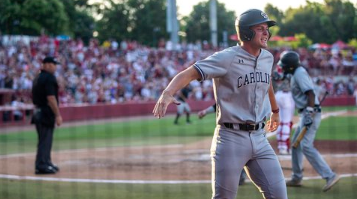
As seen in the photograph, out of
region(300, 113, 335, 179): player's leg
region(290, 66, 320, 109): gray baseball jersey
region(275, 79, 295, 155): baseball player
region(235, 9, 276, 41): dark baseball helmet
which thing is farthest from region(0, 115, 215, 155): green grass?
region(235, 9, 276, 41): dark baseball helmet

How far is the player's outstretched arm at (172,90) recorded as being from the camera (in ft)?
15.2

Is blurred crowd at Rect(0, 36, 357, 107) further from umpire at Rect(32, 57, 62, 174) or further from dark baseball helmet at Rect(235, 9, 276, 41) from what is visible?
dark baseball helmet at Rect(235, 9, 276, 41)

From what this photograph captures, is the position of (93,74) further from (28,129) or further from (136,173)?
(136,173)

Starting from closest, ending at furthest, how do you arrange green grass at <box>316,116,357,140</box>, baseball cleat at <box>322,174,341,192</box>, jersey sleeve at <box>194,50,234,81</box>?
jersey sleeve at <box>194,50,234,81</box> < baseball cleat at <box>322,174,341,192</box> < green grass at <box>316,116,357,140</box>

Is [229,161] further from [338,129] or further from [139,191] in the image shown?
[338,129]

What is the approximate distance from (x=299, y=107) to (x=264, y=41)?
12.2 feet

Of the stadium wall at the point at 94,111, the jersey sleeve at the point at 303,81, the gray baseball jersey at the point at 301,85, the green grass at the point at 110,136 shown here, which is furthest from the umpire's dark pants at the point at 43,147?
the stadium wall at the point at 94,111

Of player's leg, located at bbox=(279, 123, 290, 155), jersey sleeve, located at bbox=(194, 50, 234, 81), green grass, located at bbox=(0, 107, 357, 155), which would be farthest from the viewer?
green grass, located at bbox=(0, 107, 357, 155)

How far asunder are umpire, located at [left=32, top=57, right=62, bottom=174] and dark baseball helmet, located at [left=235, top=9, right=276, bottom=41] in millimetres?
5747

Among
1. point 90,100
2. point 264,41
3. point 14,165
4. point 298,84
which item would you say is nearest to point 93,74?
point 90,100

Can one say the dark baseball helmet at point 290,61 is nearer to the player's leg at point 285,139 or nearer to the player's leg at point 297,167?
the player's leg at point 297,167

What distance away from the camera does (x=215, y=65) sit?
4.99 metres

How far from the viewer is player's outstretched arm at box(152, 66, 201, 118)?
4621 millimetres

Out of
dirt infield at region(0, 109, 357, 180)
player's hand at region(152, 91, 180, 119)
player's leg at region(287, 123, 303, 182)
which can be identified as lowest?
dirt infield at region(0, 109, 357, 180)
